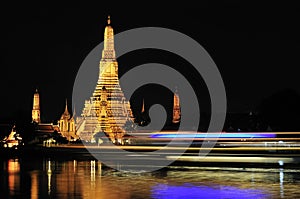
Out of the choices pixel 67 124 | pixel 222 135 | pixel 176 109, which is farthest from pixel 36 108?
pixel 222 135

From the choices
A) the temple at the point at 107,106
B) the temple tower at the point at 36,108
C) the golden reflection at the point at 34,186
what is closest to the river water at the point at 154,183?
the golden reflection at the point at 34,186

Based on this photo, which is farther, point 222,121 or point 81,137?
point 222,121

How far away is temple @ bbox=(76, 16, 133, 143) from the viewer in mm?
76438

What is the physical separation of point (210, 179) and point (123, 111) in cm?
6295

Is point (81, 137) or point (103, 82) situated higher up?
point (103, 82)

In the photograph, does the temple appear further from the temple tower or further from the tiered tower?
the tiered tower

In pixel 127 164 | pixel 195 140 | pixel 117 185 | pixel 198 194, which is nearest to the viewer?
pixel 198 194

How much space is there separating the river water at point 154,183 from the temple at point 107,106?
51964mm

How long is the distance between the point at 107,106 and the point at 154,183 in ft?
201

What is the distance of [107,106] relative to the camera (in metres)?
78.4

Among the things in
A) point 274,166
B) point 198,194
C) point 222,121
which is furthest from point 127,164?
point 222,121

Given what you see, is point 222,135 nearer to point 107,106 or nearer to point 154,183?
point 154,183

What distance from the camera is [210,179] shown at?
1831 cm

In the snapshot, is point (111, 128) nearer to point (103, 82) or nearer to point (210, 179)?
point (103, 82)
